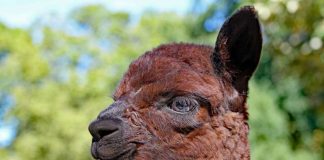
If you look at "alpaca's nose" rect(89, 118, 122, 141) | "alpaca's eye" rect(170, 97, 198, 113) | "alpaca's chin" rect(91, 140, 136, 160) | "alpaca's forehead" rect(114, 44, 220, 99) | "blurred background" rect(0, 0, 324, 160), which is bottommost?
"alpaca's chin" rect(91, 140, 136, 160)

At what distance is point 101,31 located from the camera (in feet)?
109

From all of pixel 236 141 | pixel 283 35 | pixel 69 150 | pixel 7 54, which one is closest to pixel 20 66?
pixel 7 54

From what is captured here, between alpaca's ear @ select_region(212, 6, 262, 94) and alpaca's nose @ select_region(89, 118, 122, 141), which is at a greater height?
alpaca's ear @ select_region(212, 6, 262, 94)

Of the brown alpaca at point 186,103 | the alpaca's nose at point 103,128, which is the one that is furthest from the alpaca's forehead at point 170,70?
the alpaca's nose at point 103,128

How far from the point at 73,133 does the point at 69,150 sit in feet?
2.06

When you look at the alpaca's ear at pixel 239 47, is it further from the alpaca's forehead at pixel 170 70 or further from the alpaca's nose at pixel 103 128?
the alpaca's nose at pixel 103 128

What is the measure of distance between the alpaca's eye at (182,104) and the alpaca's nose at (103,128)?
1.00ft

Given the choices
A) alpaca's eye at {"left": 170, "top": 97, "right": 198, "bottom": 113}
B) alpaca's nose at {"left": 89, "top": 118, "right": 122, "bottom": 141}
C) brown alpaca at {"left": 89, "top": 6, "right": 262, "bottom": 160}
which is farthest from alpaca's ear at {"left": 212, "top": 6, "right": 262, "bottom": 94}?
alpaca's nose at {"left": 89, "top": 118, "right": 122, "bottom": 141}

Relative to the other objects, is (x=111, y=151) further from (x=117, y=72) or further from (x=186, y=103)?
(x=117, y=72)

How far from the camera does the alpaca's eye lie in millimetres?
4191

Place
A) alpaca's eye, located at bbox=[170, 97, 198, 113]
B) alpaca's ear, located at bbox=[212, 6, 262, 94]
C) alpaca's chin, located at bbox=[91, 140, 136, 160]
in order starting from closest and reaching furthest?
alpaca's chin, located at bbox=[91, 140, 136, 160], alpaca's eye, located at bbox=[170, 97, 198, 113], alpaca's ear, located at bbox=[212, 6, 262, 94]

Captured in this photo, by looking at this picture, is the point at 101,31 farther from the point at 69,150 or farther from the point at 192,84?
the point at 192,84

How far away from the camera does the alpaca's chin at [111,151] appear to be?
13.2ft

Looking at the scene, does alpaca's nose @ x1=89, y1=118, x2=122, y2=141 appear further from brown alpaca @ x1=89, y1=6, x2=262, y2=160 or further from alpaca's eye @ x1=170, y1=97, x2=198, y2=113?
alpaca's eye @ x1=170, y1=97, x2=198, y2=113
